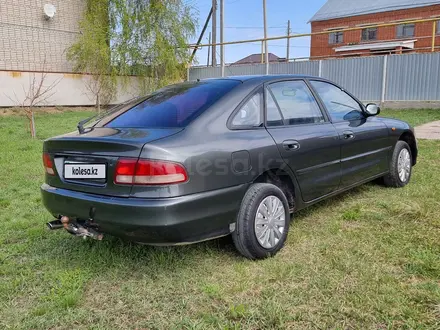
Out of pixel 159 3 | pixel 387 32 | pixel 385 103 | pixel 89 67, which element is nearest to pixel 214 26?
pixel 159 3

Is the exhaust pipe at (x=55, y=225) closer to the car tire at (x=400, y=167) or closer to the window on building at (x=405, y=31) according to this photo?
the car tire at (x=400, y=167)

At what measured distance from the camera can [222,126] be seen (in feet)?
9.04

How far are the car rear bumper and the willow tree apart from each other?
52.3 ft

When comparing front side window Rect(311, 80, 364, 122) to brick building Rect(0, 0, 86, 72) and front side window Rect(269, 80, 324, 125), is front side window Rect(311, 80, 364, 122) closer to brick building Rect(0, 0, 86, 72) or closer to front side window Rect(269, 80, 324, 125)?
front side window Rect(269, 80, 324, 125)

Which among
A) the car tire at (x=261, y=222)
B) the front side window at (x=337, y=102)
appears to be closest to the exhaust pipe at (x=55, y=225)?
the car tire at (x=261, y=222)

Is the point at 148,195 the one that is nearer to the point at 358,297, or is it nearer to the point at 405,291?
the point at 358,297

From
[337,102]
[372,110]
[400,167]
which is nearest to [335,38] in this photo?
[400,167]

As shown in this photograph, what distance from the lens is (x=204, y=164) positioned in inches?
100

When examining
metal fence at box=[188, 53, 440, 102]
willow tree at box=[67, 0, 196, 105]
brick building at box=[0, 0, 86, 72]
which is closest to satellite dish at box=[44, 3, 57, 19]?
brick building at box=[0, 0, 86, 72]

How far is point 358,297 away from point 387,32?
3285 cm

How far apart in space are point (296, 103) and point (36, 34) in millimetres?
17053

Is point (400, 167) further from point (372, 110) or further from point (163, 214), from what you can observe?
point (163, 214)

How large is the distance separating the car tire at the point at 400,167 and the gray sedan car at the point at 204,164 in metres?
1.08

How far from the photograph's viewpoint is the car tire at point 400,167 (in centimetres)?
460
